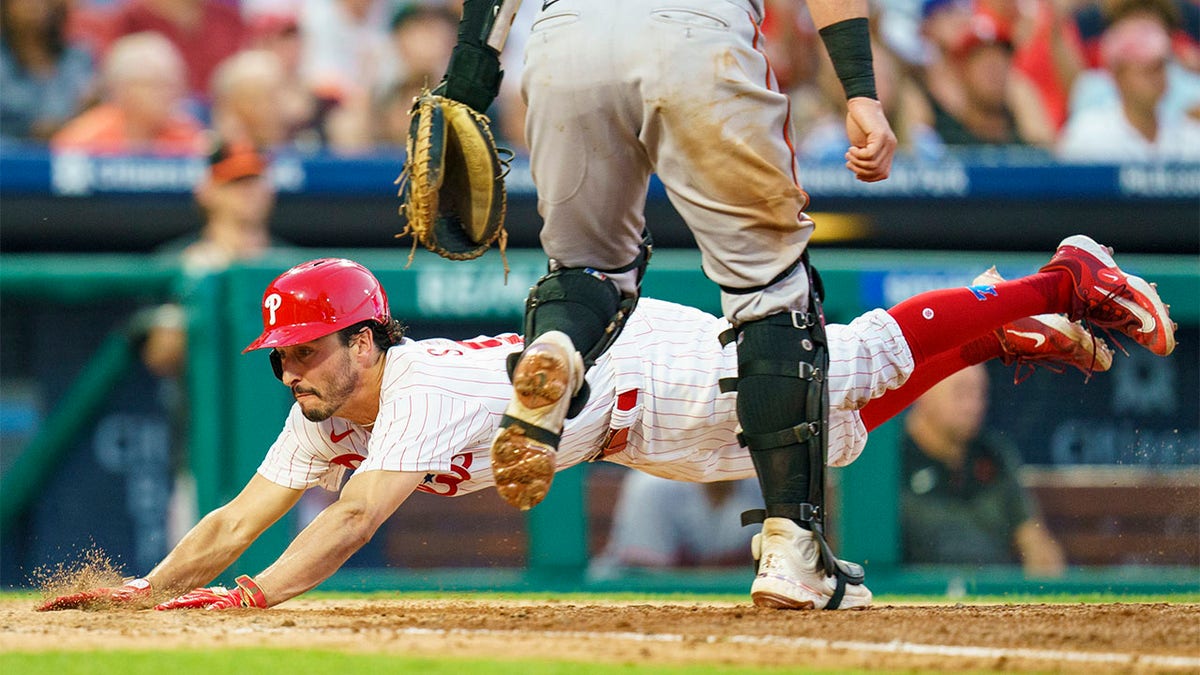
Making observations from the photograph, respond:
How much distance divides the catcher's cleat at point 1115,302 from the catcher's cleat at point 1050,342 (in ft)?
0.59

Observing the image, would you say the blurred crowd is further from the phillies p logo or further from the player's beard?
the player's beard

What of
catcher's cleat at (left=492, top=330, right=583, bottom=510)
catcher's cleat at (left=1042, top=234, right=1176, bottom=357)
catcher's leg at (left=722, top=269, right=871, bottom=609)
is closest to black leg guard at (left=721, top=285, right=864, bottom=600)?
catcher's leg at (left=722, top=269, right=871, bottom=609)

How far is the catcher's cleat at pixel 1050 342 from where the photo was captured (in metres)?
4.05

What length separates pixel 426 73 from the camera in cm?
718

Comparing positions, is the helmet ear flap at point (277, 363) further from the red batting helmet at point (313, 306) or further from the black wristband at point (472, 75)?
the black wristband at point (472, 75)

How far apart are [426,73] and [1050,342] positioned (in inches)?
152

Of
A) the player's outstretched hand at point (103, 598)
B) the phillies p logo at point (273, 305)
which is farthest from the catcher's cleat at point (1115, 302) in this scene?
the player's outstretched hand at point (103, 598)

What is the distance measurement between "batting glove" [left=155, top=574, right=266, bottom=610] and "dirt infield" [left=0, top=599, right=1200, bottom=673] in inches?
2.4

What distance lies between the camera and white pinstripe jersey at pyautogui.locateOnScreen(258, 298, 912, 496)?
3494 mm

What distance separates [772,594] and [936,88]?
4.79 metres

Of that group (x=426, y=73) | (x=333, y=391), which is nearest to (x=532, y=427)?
(x=333, y=391)

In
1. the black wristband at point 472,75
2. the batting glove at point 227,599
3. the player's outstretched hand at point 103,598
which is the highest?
the black wristband at point 472,75

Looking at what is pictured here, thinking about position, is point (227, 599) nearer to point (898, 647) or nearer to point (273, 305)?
point (273, 305)

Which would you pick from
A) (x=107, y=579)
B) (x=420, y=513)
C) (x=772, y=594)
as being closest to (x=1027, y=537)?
(x=420, y=513)
